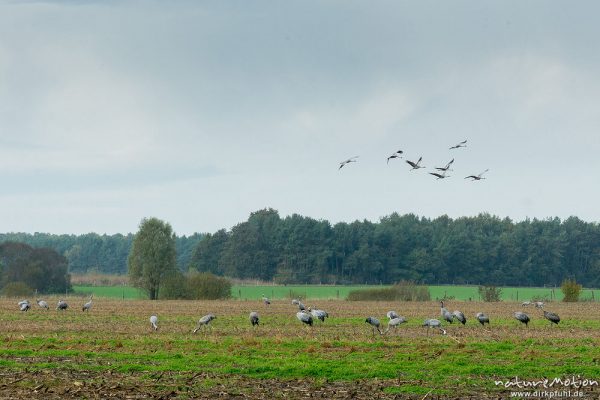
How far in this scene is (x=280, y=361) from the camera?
2352 cm

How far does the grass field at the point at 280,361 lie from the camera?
62.1 ft

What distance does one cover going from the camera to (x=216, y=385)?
1958 cm

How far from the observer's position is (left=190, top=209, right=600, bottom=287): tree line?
155625 mm

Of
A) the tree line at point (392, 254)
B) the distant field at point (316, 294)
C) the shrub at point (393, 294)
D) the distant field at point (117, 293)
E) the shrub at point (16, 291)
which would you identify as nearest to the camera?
the shrub at point (393, 294)

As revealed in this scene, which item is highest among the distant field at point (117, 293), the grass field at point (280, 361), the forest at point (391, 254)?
the forest at point (391, 254)

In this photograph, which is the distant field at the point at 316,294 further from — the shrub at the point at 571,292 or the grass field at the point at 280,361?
the grass field at the point at 280,361

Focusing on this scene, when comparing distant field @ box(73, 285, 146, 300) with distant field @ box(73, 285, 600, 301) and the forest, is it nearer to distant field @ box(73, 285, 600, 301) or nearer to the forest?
distant field @ box(73, 285, 600, 301)

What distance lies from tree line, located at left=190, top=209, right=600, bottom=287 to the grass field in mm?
116237

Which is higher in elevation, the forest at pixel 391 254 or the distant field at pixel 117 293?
the forest at pixel 391 254

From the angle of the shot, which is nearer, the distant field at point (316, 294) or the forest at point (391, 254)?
the distant field at point (316, 294)

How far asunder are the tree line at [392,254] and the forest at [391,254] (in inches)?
7.4

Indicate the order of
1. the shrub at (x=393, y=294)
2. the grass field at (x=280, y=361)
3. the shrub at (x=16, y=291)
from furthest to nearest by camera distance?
1. the shrub at (x=16, y=291)
2. the shrub at (x=393, y=294)
3. the grass field at (x=280, y=361)

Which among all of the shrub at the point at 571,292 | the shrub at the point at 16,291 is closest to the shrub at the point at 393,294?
the shrub at the point at 571,292

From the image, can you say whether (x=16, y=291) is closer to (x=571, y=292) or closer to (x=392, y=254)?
(x=571, y=292)
